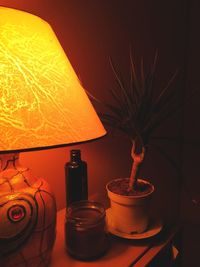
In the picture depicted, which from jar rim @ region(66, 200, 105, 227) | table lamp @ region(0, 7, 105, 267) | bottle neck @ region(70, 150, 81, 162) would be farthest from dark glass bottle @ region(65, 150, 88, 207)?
table lamp @ region(0, 7, 105, 267)

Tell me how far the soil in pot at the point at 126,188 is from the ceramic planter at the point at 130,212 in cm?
1

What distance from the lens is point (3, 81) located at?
41 cm

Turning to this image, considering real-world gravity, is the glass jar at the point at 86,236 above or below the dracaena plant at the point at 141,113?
below

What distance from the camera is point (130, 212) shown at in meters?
0.66

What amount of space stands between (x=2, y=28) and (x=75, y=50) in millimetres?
491

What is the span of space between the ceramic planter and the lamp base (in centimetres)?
19

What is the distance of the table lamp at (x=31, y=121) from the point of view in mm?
404

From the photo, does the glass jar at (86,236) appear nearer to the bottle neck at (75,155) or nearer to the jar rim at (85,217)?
the jar rim at (85,217)

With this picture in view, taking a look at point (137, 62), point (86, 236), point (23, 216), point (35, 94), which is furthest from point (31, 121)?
point (137, 62)

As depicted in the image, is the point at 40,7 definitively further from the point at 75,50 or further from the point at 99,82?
the point at 99,82

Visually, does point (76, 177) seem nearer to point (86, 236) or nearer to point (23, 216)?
point (86, 236)

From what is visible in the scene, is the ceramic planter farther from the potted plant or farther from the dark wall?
the dark wall

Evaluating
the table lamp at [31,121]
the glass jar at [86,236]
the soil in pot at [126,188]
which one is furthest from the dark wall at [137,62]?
the table lamp at [31,121]

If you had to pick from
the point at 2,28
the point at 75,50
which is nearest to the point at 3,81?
the point at 2,28
